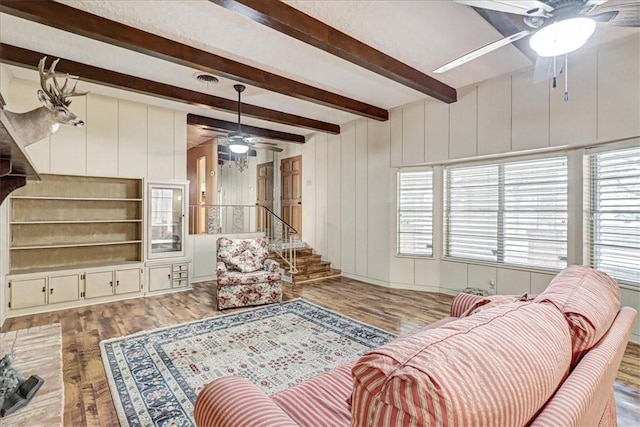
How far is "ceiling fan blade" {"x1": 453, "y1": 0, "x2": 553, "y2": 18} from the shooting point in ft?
5.49

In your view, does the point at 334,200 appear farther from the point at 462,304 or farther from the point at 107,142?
the point at 462,304

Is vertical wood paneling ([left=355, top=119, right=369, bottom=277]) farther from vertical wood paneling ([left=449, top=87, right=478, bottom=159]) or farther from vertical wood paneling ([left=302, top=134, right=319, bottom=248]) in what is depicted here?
vertical wood paneling ([left=449, top=87, right=478, bottom=159])

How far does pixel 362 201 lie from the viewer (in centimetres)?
588

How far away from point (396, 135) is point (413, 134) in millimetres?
333

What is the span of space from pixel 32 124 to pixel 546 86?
518cm

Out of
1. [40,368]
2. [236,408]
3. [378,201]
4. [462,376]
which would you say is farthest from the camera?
[378,201]

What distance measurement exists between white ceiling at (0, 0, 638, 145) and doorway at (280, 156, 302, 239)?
3236mm

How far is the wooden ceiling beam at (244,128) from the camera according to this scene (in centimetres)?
547


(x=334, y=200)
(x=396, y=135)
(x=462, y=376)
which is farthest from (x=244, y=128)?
(x=462, y=376)

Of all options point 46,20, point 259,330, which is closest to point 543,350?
point 259,330

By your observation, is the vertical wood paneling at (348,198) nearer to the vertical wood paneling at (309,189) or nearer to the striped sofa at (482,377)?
the vertical wood paneling at (309,189)

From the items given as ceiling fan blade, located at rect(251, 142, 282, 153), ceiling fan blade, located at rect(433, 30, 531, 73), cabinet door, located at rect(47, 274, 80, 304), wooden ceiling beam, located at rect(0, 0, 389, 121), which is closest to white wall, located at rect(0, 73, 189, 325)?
cabinet door, located at rect(47, 274, 80, 304)

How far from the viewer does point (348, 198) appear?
6148mm

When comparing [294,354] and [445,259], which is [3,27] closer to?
[294,354]
